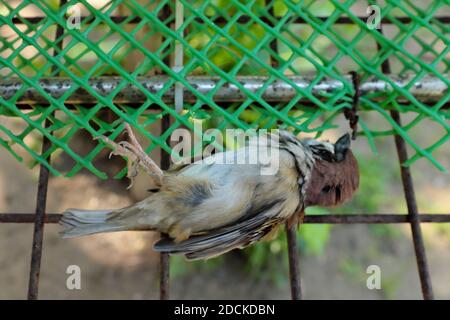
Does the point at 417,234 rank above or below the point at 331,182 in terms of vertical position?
below

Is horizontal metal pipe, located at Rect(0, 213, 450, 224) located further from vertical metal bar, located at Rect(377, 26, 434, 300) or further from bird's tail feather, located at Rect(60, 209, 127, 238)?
bird's tail feather, located at Rect(60, 209, 127, 238)

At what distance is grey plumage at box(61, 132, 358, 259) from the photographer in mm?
1688

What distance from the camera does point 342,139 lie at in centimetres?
184

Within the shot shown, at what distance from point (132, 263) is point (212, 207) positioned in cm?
159

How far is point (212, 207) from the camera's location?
66.7 inches

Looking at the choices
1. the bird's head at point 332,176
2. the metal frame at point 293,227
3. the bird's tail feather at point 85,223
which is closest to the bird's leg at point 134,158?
the bird's tail feather at point 85,223

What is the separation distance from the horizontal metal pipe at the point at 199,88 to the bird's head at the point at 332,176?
0.23m

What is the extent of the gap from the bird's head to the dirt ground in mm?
1448

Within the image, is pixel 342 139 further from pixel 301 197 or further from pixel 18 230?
pixel 18 230

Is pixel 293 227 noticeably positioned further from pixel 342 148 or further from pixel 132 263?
pixel 132 263

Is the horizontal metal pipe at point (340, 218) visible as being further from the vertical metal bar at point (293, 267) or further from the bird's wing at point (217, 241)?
the bird's wing at point (217, 241)

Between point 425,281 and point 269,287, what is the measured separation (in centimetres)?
127

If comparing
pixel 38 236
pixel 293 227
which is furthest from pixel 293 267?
pixel 38 236
